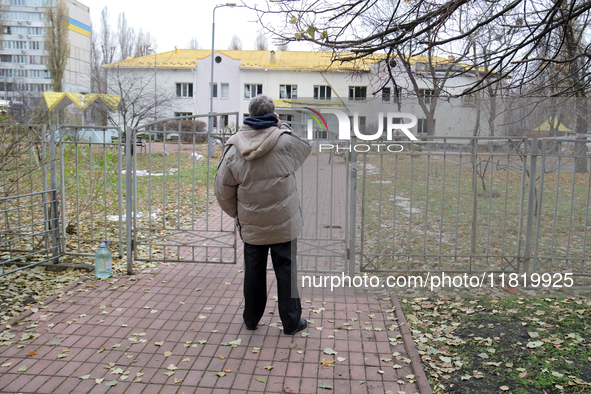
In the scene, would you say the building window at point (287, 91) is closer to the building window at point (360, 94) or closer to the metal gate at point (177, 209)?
the building window at point (360, 94)

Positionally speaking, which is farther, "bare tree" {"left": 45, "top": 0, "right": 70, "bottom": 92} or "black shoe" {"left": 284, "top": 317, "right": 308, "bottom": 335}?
"bare tree" {"left": 45, "top": 0, "right": 70, "bottom": 92}

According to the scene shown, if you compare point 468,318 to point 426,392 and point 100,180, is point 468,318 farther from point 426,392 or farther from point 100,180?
point 100,180

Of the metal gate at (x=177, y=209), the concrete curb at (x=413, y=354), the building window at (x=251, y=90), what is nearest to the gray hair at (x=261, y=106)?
the metal gate at (x=177, y=209)

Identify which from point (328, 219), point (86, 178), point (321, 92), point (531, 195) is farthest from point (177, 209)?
point (321, 92)

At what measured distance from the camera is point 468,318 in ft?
14.4

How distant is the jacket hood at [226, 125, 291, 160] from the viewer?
363 centimetres

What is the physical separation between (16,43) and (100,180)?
78.6 meters

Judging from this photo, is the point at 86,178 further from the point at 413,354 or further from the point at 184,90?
the point at 184,90

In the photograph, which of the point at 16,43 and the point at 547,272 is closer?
the point at 547,272

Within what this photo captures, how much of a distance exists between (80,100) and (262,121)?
23.9 meters

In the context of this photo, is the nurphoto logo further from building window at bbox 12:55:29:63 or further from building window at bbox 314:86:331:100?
building window at bbox 12:55:29:63

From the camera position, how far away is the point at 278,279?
3.89m

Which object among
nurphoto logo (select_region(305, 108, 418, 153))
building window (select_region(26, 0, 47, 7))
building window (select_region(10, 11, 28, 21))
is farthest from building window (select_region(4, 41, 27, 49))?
nurphoto logo (select_region(305, 108, 418, 153))

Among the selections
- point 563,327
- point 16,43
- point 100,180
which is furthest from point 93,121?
point 16,43
